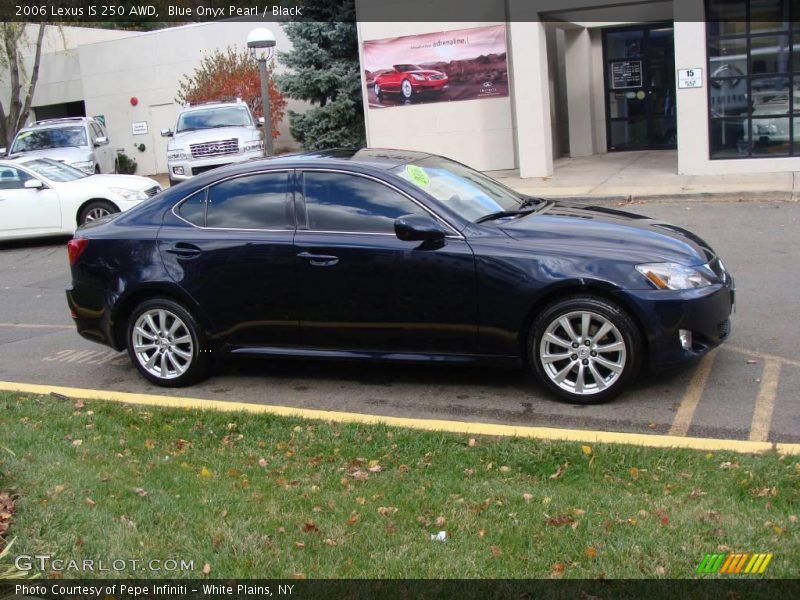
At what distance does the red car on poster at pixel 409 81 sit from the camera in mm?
20547

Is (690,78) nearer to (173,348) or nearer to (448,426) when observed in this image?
(173,348)

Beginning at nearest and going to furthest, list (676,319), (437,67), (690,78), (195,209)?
1. (676,319)
2. (195,209)
3. (690,78)
4. (437,67)

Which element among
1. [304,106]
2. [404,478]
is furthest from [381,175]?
[304,106]

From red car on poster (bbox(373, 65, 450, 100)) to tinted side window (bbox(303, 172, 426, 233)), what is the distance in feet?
47.5

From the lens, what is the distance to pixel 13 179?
15.5 metres

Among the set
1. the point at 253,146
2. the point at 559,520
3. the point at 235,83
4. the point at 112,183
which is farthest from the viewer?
the point at 235,83

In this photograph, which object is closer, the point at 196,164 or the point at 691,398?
the point at 691,398

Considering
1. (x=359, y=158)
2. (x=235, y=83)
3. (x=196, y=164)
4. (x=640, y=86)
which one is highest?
(x=235, y=83)

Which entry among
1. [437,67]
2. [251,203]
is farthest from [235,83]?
[251,203]

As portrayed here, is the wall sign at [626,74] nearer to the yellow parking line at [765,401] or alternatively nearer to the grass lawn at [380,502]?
the yellow parking line at [765,401]

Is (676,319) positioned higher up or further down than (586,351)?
higher up

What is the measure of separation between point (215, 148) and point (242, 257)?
1356 centimetres

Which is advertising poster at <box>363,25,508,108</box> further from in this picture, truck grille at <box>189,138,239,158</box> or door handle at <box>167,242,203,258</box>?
door handle at <box>167,242,203,258</box>

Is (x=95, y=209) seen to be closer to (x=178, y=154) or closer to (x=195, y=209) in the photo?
(x=178, y=154)
